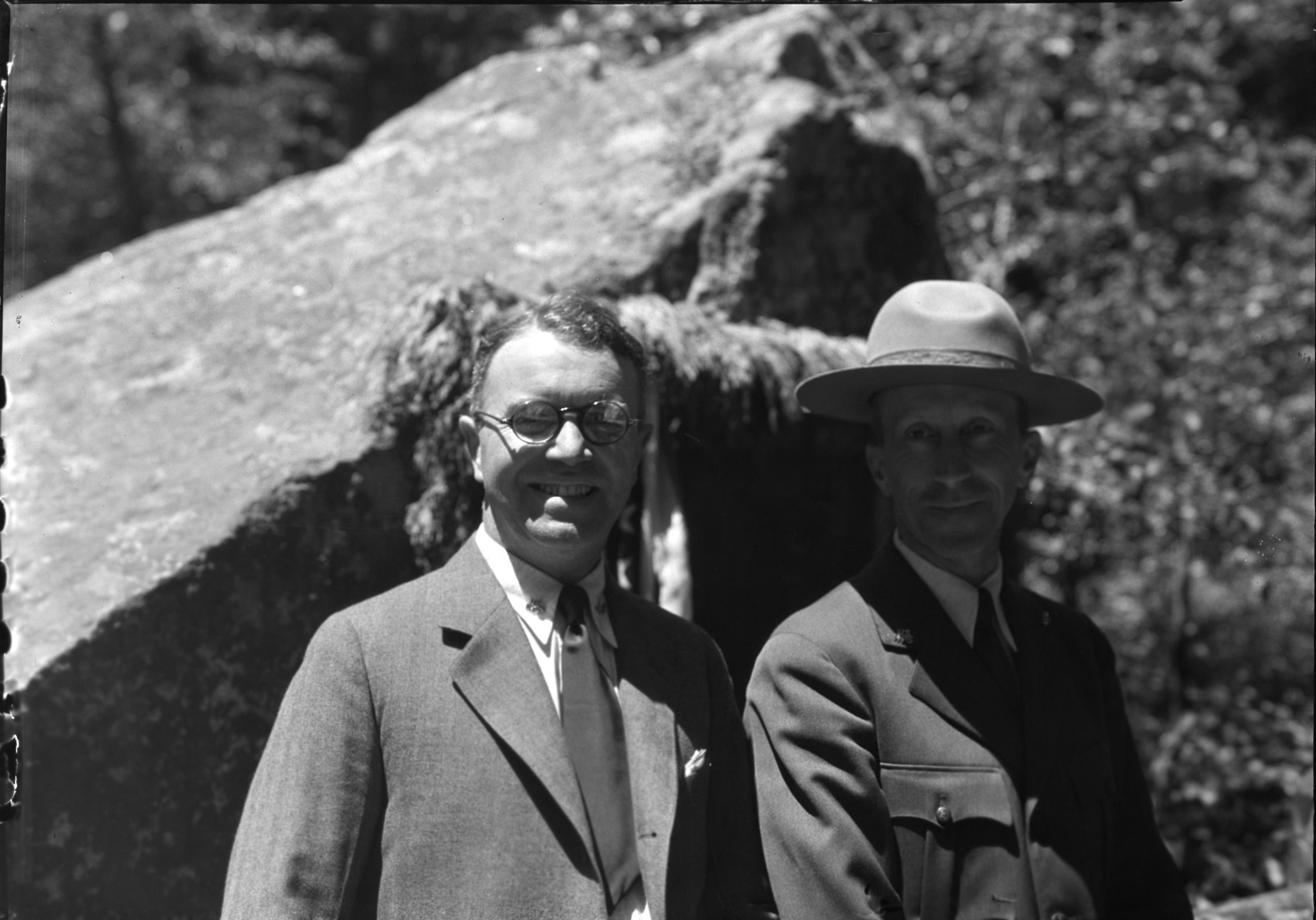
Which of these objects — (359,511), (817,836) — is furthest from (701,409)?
(817,836)

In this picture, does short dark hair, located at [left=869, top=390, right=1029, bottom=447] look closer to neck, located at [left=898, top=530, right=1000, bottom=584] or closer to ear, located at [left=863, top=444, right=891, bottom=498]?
ear, located at [left=863, top=444, right=891, bottom=498]

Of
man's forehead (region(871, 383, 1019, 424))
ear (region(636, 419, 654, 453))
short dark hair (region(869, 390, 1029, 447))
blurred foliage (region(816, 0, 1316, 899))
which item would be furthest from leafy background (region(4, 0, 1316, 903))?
ear (region(636, 419, 654, 453))

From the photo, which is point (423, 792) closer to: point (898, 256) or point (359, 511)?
point (359, 511)

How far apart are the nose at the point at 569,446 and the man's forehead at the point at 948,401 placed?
766mm

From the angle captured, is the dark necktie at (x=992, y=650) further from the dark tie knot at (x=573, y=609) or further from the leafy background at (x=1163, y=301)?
the leafy background at (x=1163, y=301)

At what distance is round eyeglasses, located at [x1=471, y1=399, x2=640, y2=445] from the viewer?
8.36 feet

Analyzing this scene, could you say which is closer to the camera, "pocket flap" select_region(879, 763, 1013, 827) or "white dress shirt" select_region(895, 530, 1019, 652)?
"pocket flap" select_region(879, 763, 1013, 827)

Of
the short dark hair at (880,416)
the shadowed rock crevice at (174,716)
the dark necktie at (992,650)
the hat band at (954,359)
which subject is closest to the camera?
the dark necktie at (992,650)

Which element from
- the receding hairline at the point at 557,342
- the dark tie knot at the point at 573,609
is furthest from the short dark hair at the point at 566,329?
the dark tie knot at the point at 573,609

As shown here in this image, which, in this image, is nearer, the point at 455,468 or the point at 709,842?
the point at 709,842

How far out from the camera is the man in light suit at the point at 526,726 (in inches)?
92.0

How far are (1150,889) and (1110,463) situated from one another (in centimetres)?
350

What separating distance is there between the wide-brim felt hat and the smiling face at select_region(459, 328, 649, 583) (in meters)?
0.64

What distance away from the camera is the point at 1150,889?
2893 mm
